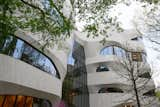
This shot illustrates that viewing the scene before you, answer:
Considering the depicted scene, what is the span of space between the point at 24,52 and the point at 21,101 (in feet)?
10.1

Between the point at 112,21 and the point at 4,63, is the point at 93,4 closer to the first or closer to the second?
the point at 112,21

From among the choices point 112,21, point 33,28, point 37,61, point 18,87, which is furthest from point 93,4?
point 37,61

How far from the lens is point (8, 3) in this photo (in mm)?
6957

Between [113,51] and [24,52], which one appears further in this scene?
[113,51]

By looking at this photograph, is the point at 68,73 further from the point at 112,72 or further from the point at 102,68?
the point at 102,68

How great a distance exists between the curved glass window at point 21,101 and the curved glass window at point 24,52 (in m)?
1.98

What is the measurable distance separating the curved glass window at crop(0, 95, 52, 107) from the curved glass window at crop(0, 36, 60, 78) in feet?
6.50

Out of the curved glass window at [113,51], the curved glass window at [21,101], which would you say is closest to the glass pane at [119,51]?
the curved glass window at [113,51]

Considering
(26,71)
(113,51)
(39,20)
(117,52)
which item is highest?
(113,51)

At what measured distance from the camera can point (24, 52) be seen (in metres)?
11.6

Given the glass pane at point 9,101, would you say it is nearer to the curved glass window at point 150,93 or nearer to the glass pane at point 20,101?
the glass pane at point 20,101

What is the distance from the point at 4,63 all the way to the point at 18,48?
208 centimetres

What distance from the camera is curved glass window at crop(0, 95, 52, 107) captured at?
11764 millimetres

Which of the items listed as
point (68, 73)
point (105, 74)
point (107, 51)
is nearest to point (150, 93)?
point (105, 74)
